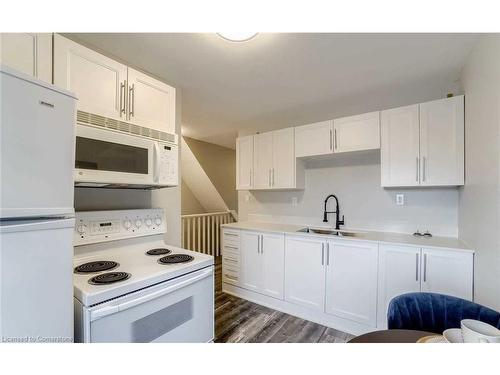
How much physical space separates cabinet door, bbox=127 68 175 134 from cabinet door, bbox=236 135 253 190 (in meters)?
1.35

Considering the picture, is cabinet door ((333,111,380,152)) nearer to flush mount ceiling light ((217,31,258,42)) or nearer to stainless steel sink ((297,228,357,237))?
stainless steel sink ((297,228,357,237))

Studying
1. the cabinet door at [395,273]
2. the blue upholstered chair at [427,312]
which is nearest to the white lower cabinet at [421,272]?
the cabinet door at [395,273]

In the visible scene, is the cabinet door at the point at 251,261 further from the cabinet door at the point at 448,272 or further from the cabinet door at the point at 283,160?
the cabinet door at the point at 448,272

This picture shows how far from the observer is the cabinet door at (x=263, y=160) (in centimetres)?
287

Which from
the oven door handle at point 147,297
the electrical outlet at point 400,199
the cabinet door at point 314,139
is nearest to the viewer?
the oven door handle at point 147,297

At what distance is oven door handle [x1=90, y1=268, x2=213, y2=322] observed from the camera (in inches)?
38.6

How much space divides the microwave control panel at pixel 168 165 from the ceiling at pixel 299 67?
72 centimetres

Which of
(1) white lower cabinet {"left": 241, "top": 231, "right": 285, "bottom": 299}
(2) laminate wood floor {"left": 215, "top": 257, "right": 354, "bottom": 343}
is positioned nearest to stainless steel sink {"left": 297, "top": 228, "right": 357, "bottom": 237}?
(1) white lower cabinet {"left": 241, "top": 231, "right": 285, "bottom": 299}

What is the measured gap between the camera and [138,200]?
186 cm

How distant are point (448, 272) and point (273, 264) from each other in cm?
154

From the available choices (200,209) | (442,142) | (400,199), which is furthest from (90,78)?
(200,209)

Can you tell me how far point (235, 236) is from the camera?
110 inches

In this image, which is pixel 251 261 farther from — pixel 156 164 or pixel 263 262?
pixel 156 164
